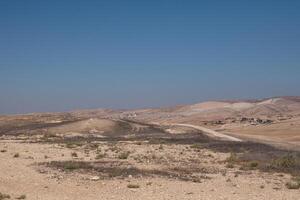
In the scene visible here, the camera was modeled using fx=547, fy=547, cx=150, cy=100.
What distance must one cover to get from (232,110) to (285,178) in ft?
442

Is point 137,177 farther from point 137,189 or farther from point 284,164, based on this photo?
point 284,164

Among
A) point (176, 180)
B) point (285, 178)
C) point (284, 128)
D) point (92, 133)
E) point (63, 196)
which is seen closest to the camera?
point (63, 196)

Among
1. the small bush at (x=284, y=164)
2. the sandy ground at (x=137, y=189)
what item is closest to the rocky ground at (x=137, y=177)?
the sandy ground at (x=137, y=189)

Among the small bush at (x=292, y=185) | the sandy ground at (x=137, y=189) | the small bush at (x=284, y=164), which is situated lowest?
the small bush at (x=284, y=164)

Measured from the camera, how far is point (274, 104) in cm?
16738

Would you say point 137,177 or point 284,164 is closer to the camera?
point 137,177

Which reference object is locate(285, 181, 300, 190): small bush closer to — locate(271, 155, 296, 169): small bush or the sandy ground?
the sandy ground

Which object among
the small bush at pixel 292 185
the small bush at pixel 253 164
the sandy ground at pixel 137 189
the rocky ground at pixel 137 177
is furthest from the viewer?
the small bush at pixel 253 164

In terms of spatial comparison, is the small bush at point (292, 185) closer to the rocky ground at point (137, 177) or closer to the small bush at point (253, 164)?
the rocky ground at point (137, 177)

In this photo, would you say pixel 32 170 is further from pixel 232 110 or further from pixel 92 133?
pixel 232 110

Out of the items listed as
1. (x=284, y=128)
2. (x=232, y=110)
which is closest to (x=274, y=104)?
(x=232, y=110)

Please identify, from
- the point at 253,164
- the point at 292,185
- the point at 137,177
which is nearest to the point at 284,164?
the point at 253,164

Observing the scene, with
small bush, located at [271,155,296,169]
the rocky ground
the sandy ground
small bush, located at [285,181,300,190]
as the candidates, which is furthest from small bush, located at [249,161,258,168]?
small bush, located at [285,181,300,190]

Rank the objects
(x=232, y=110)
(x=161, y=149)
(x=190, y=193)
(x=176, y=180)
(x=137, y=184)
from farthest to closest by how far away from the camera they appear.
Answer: (x=232, y=110) < (x=161, y=149) < (x=176, y=180) < (x=137, y=184) < (x=190, y=193)
